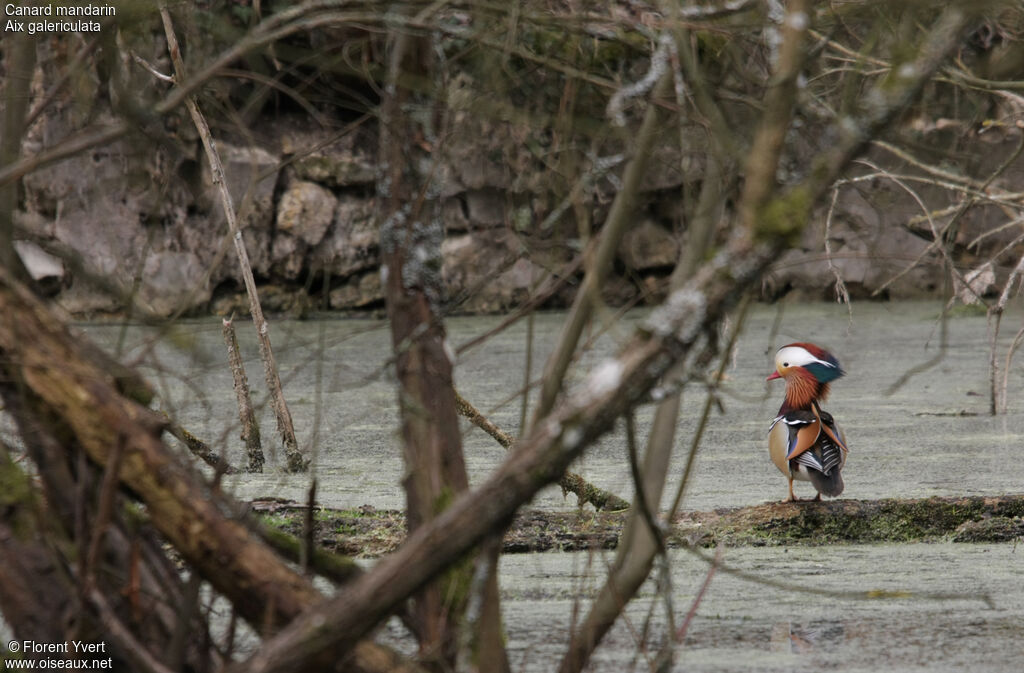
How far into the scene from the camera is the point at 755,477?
3.90m

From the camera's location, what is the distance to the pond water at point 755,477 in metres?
2.21

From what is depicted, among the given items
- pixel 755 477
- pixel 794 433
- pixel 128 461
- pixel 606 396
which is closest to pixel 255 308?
pixel 755 477

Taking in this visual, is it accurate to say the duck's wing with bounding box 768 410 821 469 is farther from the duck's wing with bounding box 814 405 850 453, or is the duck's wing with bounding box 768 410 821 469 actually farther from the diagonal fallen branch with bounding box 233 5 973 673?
the diagonal fallen branch with bounding box 233 5 973 673

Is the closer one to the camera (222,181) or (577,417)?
(577,417)

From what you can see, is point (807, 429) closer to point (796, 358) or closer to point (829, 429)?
point (829, 429)

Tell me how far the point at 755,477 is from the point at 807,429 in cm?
81

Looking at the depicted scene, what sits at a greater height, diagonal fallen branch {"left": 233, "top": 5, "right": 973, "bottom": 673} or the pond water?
diagonal fallen branch {"left": 233, "top": 5, "right": 973, "bottom": 673}

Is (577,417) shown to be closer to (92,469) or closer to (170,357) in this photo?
(92,469)

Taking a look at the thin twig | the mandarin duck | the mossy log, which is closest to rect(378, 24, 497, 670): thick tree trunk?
the mossy log

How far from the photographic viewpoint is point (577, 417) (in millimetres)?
1235

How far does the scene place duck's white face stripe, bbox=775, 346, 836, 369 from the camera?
333 centimetres

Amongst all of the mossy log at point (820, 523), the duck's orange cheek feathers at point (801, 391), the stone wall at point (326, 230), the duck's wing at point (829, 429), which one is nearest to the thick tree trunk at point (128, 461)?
the mossy log at point (820, 523)

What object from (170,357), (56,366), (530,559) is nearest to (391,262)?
(56,366)

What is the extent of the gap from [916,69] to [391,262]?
2.17 feet
